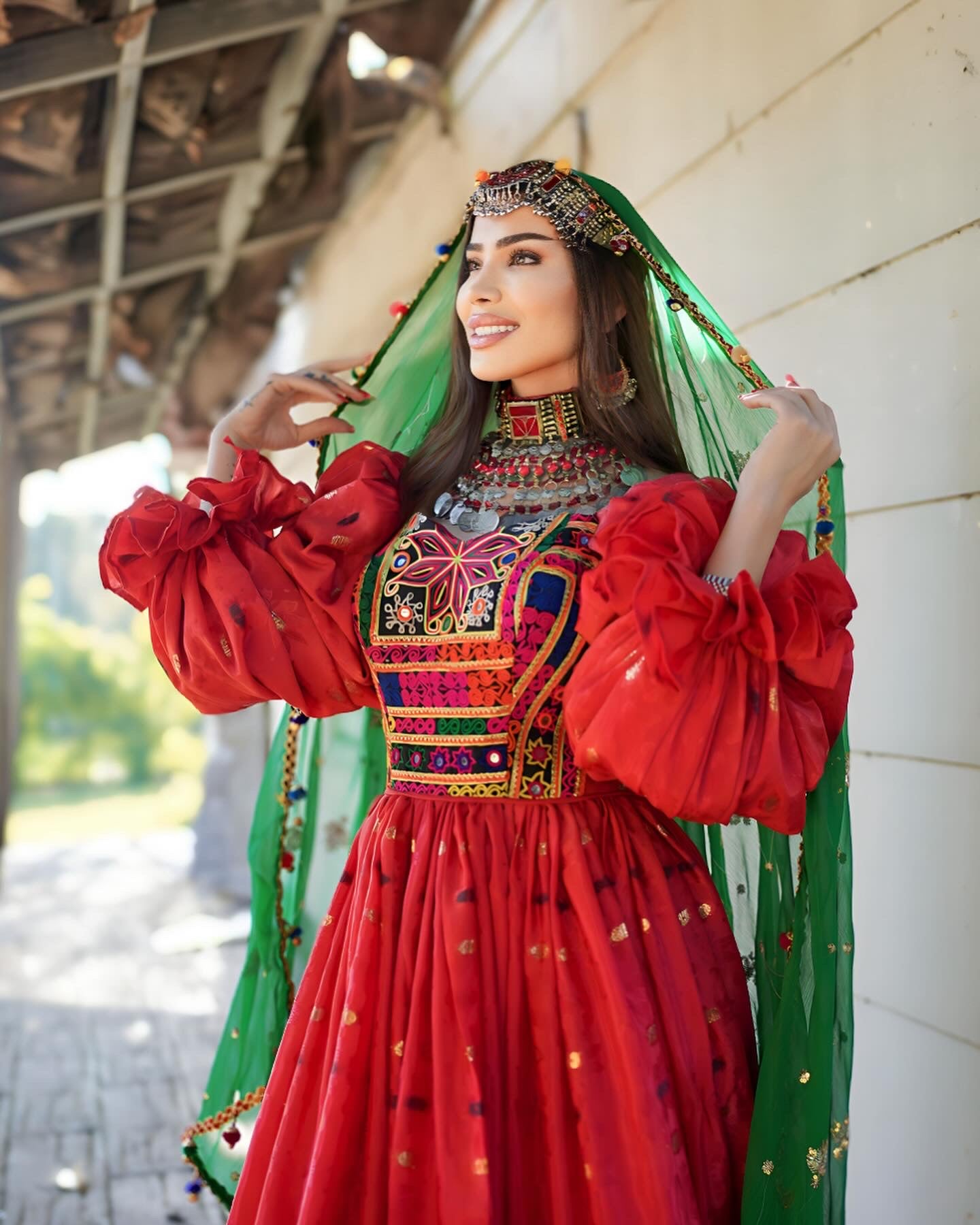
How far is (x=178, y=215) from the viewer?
14.6ft

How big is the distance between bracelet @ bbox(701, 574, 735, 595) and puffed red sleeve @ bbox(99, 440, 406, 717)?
525 millimetres

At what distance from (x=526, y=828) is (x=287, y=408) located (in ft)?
2.61

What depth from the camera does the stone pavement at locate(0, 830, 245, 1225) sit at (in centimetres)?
270

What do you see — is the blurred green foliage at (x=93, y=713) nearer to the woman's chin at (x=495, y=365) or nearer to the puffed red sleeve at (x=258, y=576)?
the puffed red sleeve at (x=258, y=576)

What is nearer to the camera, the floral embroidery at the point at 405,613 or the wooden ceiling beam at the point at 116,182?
the floral embroidery at the point at 405,613

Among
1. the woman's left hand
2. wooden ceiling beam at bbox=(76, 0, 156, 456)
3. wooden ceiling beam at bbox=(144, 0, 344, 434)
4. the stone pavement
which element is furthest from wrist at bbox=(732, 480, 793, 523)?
wooden ceiling beam at bbox=(144, 0, 344, 434)

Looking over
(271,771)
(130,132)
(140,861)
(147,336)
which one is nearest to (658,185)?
(271,771)

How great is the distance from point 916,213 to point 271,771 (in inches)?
50.1

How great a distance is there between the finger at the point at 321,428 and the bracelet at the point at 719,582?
0.76 m

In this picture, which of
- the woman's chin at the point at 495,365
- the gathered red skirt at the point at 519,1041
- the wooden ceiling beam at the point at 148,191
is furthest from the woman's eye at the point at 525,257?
the wooden ceiling beam at the point at 148,191

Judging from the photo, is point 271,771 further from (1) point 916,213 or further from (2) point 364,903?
(1) point 916,213

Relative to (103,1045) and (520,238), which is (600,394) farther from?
(103,1045)

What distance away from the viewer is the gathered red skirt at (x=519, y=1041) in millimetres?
1337

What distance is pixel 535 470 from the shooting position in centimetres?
163
